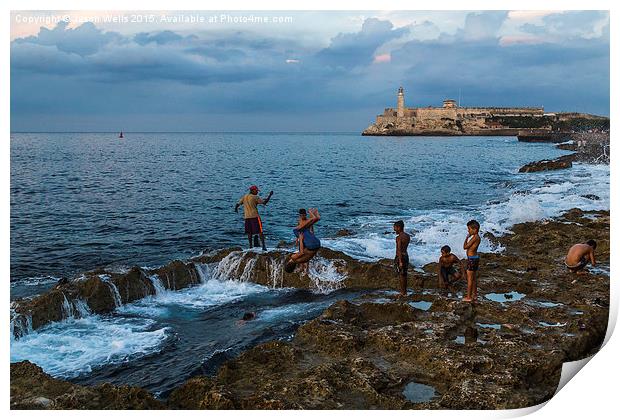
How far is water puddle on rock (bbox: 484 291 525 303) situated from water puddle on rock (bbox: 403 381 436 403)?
409 centimetres

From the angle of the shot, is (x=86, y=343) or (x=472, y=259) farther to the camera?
(x=472, y=259)

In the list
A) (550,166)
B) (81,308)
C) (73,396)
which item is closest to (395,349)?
(73,396)

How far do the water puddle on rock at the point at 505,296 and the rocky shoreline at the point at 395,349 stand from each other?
42 mm

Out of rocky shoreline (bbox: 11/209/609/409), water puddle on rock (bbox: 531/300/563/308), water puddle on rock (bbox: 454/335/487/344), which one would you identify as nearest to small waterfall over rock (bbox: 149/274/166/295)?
rocky shoreline (bbox: 11/209/609/409)

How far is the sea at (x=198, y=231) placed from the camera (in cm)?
1029

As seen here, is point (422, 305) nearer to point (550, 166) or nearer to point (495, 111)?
point (550, 166)

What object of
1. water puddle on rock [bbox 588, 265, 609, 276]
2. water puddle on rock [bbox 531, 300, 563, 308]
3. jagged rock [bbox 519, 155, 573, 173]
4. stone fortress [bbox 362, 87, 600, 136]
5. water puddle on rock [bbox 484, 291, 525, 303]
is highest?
stone fortress [bbox 362, 87, 600, 136]

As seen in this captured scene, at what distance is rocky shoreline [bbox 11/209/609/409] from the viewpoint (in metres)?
7.61

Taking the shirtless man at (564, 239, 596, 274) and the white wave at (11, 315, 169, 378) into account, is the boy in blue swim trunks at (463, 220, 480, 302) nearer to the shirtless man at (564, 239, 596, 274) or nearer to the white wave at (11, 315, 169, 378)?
the shirtless man at (564, 239, 596, 274)

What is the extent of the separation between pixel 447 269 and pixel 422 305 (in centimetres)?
144

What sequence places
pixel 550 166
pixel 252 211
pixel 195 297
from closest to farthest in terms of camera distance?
pixel 195 297
pixel 252 211
pixel 550 166

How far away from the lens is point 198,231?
2436cm

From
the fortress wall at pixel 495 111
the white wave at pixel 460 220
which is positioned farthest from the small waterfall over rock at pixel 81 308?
the fortress wall at pixel 495 111

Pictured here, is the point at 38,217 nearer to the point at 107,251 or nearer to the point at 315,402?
the point at 107,251
